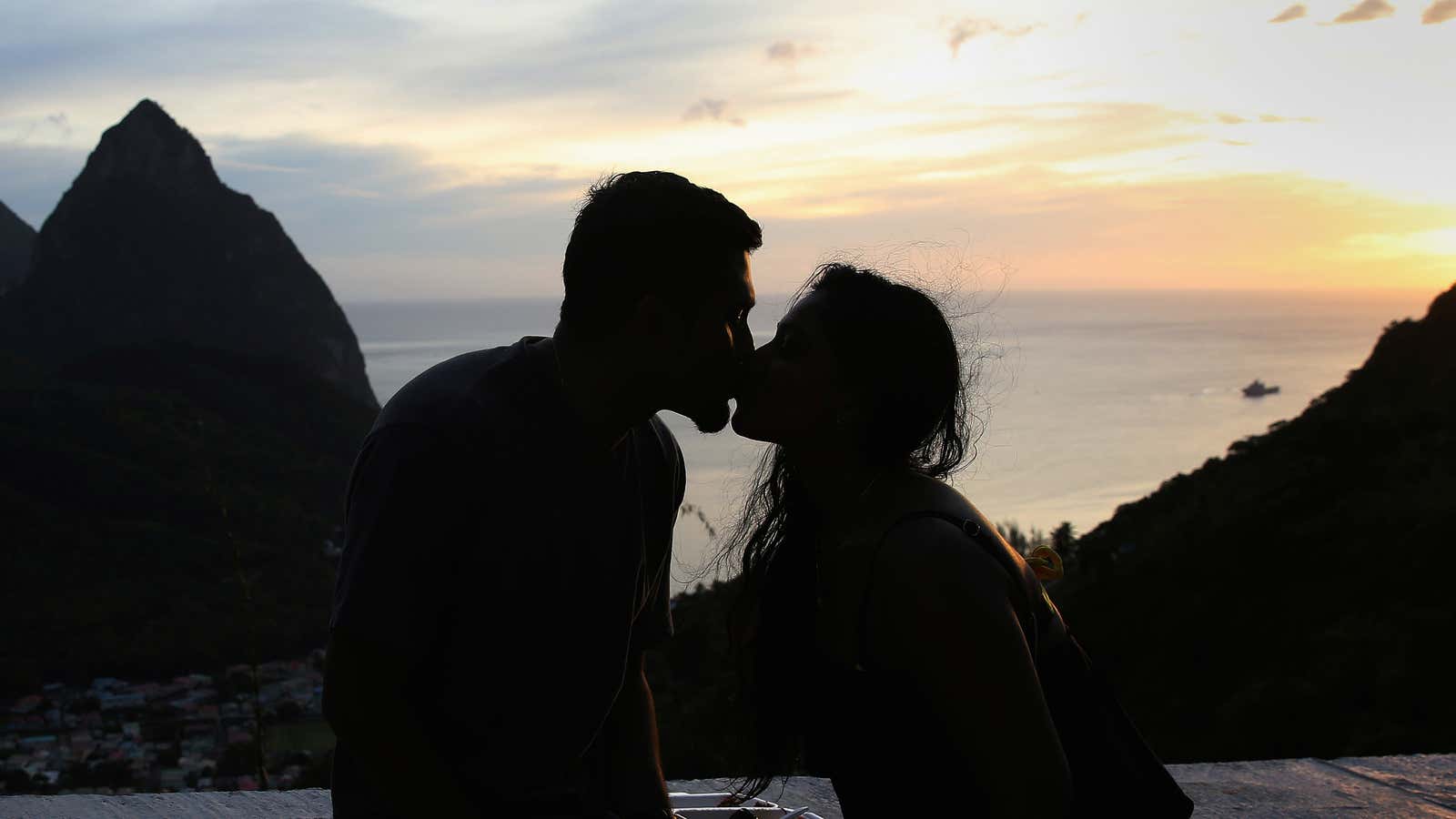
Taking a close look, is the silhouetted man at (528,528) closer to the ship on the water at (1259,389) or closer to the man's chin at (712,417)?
the man's chin at (712,417)

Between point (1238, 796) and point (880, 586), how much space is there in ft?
7.05

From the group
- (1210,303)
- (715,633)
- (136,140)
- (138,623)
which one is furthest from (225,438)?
(1210,303)

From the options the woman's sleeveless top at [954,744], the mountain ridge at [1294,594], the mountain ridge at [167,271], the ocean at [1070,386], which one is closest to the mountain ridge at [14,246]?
the mountain ridge at [167,271]

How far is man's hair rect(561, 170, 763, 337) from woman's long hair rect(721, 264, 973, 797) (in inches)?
10.0

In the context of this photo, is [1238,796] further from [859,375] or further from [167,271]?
[167,271]

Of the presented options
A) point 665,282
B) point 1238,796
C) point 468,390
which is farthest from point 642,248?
point 1238,796

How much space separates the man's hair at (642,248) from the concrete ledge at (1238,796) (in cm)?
158

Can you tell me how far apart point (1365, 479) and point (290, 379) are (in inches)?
1410

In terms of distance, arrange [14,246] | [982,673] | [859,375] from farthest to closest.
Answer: [14,246] → [859,375] → [982,673]

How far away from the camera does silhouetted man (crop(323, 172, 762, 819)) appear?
1.79 metres

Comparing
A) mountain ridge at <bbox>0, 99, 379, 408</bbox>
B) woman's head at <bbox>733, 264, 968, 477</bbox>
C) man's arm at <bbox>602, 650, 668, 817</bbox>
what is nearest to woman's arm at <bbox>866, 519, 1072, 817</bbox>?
woman's head at <bbox>733, 264, 968, 477</bbox>

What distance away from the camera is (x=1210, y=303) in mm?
185000

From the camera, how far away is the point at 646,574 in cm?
228

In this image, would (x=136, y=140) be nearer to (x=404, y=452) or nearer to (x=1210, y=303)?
(x=404, y=452)
